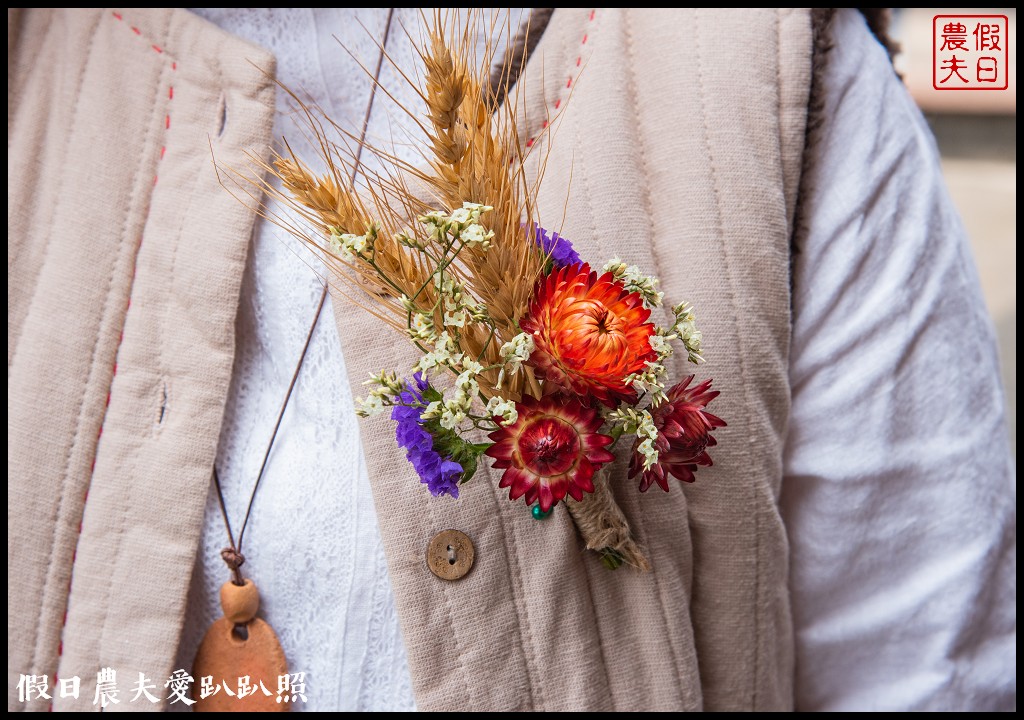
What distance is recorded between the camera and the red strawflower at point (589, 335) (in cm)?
47

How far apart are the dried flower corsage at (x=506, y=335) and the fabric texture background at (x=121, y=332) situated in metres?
0.26

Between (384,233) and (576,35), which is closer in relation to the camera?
(384,233)

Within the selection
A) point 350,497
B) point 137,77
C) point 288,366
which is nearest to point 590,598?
point 350,497

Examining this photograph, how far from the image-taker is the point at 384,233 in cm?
54

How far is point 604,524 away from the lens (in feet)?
2.02

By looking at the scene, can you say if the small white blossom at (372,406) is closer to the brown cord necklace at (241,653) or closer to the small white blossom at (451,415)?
the small white blossom at (451,415)

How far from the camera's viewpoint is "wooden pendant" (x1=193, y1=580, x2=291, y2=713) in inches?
27.1

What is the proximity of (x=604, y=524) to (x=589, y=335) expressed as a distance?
0.21 metres

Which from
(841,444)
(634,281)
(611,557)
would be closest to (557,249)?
(634,281)

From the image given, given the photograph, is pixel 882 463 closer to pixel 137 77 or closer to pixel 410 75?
pixel 410 75

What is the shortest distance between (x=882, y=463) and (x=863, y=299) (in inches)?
6.4

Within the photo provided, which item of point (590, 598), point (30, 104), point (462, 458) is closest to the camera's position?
point (462, 458)

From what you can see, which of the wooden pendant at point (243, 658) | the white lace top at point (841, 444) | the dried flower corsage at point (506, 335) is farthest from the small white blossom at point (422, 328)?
the wooden pendant at point (243, 658)

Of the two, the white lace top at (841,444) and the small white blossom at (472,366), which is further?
the white lace top at (841,444)
